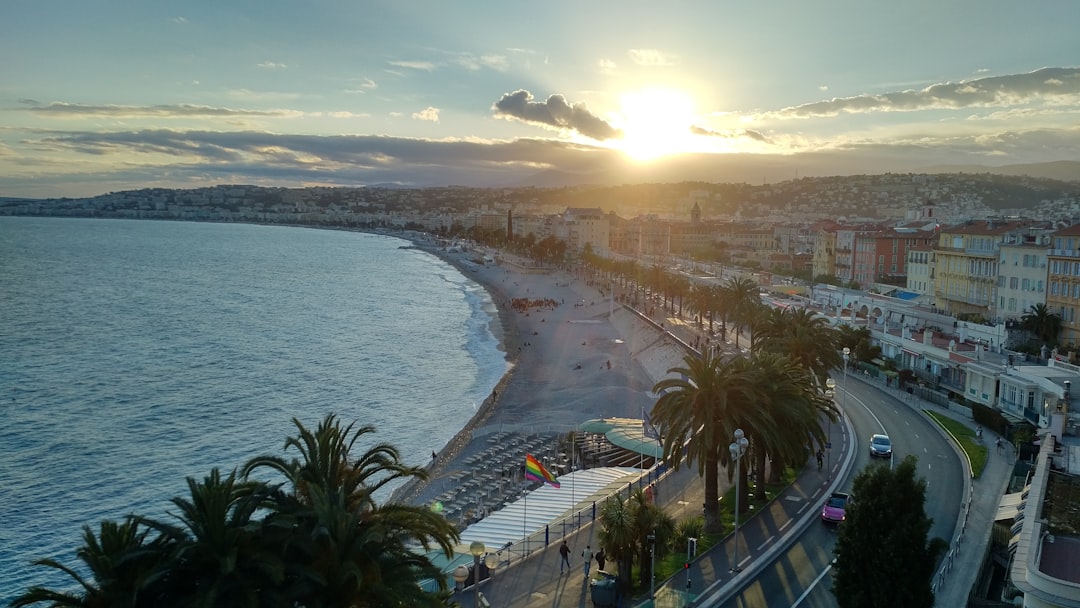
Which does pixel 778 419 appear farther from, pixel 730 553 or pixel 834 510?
pixel 730 553

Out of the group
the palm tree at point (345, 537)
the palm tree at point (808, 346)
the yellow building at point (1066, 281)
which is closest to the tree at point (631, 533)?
the palm tree at point (345, 537)

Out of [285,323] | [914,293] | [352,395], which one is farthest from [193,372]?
[914,293]

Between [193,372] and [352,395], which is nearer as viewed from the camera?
[352,395]

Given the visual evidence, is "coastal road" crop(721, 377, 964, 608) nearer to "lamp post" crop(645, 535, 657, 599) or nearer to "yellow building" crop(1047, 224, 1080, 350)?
"lamp post" crop(645, 535, 657, 599)

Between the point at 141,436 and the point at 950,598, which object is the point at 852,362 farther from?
the point at 141,436

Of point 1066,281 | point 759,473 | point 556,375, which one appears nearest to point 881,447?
point 759,473

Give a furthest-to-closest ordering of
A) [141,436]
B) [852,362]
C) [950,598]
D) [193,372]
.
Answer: [193,372], [852,362], [141,436], [950,598]
